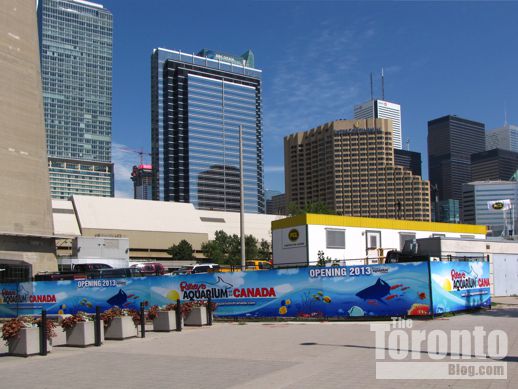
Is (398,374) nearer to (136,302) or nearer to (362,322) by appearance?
(362,322)

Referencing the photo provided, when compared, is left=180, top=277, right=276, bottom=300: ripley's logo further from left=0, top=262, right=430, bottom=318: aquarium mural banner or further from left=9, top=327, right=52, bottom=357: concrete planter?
left=9, top=327, right=52, bottom=357: concrete planter

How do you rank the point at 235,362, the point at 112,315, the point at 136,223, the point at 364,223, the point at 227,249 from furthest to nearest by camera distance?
1. the point at 136,223
2. the point at 227,249
3. the point at 364,223
4. the point at 112,315
5. the point at 235,362

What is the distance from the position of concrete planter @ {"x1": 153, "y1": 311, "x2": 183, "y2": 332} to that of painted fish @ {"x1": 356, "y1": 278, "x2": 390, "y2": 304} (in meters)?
7.00

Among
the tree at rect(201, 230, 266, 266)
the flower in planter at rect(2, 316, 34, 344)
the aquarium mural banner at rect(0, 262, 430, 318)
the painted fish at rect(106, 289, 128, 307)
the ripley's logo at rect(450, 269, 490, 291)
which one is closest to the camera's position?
the flower in planter at rect(2, 316, 34, 344)

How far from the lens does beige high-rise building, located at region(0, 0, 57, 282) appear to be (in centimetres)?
4938

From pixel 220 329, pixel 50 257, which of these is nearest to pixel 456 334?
pixel 220 329

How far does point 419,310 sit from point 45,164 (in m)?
42.3

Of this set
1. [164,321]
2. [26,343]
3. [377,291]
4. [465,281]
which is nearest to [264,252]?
[465,281]

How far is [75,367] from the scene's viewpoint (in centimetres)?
1309

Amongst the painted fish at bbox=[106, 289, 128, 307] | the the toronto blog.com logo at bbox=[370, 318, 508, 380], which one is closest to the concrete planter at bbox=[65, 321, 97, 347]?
the the toronto blog.com logo at bbox=[370, 318, 508, 380]

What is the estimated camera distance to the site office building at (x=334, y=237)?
129 ft

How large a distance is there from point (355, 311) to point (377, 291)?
1130 mm

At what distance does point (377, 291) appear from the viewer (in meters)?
21.4

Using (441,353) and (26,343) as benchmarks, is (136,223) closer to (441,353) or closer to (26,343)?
(26,343)
